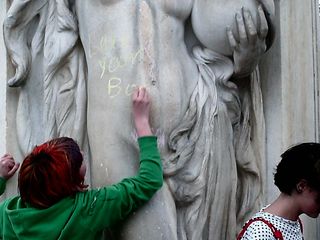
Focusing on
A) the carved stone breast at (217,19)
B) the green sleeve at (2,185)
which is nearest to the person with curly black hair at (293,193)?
the carved stone breast at (217,19)

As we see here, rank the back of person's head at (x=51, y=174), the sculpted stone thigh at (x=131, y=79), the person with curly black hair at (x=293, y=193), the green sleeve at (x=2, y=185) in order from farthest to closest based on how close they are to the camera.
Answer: the green sleeve at (x=2, y=185)
the sculpted stone thigh at (x=131, y=79)
the back of person's head at (x=51, y=174)
the person with curly black hair at (x=293, y=193)

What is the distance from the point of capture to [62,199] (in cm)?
333

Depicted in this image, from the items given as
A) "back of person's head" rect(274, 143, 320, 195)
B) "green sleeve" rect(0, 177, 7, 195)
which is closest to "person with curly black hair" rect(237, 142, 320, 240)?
"back of person's head" rect(274, 143, 320, 195)

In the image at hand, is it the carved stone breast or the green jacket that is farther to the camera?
the carved stone breast

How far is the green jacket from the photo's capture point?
3324 millimetres

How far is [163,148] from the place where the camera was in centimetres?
365

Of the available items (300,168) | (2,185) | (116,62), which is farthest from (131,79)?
(300,168)

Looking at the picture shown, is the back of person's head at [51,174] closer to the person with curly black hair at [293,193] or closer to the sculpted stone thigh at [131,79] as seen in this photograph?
the sculpted stone thigh at [131,79]

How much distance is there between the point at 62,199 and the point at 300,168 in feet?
2.81

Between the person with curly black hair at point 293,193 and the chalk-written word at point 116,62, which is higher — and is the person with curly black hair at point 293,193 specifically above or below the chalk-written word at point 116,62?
below

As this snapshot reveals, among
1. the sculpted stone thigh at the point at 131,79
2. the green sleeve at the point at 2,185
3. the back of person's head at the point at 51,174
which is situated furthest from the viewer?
the green sleeve at the point at 2,185

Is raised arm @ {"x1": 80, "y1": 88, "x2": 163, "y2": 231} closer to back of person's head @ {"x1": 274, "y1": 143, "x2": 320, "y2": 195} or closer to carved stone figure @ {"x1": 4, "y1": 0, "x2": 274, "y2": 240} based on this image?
carved stone figure @ {"x1": 4, "y1": 0, "x2": 274, "y2": 240}

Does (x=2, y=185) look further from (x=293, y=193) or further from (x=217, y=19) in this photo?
(x=293, y=193)

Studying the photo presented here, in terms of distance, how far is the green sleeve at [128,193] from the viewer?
336 cm
